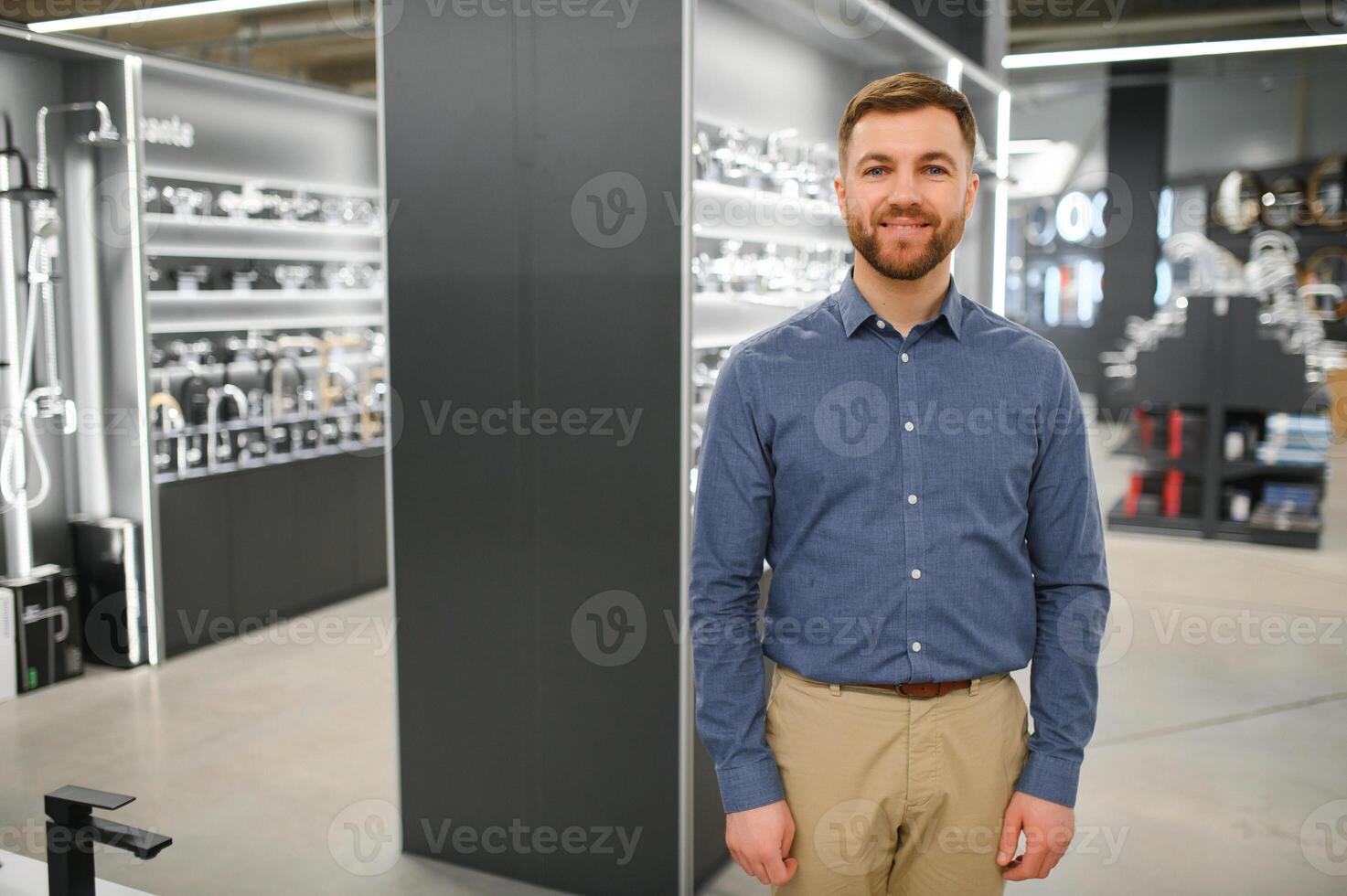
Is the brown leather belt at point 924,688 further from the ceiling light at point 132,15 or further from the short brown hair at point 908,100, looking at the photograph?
the ceiling light at point 132,15

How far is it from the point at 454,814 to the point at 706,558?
195 cm

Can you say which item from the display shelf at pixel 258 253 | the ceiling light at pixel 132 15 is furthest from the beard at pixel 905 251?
the ceiling light at pixel 132 15

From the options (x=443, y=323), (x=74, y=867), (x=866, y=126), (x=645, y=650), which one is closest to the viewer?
(x=866, y=126)

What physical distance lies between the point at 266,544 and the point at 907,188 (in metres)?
4.81

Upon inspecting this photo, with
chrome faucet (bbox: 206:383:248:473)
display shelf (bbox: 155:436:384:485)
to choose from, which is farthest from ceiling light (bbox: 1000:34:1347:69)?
chrome faucet (bbox: 206:383:248:473)

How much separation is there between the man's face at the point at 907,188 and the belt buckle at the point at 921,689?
0.60 metres

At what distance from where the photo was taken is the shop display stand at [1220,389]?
24.7 ft

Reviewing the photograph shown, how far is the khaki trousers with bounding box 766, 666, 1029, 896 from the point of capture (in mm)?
1709

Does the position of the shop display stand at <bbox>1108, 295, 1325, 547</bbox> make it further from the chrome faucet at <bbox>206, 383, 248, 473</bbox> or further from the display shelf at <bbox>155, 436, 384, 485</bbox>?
the chrome faucet at <bbox>206, 383, 248, 473</bbox>

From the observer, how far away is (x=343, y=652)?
5379 millimetres

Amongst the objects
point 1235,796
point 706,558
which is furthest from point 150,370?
point 1235,796

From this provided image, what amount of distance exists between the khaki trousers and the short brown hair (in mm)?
810

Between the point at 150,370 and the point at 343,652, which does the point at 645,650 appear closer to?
the point at 343,652

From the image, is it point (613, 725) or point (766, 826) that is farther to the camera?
point (613, 725)
